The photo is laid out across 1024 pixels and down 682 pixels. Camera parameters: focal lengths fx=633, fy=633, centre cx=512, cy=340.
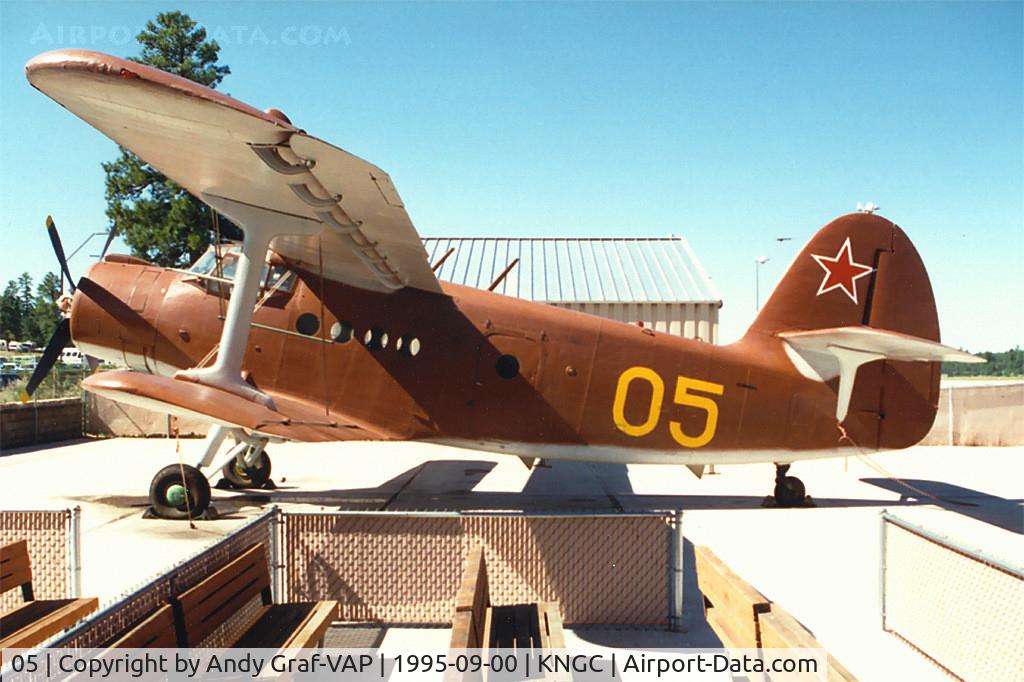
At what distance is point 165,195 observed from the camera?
30453mm

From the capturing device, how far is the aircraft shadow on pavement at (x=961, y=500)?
8.98m

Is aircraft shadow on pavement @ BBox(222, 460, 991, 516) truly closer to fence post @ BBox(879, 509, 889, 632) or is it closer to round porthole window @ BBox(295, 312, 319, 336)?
round porthole window @ BBox(295, 312, 319, 336)

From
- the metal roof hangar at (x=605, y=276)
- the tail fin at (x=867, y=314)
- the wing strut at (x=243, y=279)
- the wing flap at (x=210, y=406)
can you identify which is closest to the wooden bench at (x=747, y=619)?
the wing flap at (x=210, y=406)

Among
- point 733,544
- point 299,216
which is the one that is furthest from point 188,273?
point 733,544

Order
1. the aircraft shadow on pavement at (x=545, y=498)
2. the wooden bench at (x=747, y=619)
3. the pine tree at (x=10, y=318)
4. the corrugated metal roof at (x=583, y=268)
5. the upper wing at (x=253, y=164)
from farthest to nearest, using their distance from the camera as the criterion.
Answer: the pine tree at (x=10, y=318) → the corrugated metal roof at (x=583, y=268) → the aircraft shadow on pavement at (x=545, y=498) → the upper wing at (x=253, y=164) → the wooden bench at (x=747, y=619)

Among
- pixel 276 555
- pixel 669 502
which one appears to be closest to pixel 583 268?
pixel 669 502

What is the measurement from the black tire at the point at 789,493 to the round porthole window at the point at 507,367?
14.9 ft

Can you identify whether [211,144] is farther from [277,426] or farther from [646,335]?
[646,335]

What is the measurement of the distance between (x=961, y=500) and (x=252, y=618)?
1095 centimetres

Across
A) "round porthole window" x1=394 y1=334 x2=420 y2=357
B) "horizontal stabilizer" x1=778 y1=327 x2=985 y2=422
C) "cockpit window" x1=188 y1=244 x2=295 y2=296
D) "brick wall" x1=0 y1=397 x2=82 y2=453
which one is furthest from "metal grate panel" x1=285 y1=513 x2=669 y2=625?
"brick wall" x1=0 y1=397 x2=82 y2=453

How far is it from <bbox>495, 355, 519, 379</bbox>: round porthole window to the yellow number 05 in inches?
52.8

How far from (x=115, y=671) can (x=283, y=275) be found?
6.15m

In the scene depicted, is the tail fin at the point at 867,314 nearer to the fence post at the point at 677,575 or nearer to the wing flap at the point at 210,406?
the fence post at the point at 677,575

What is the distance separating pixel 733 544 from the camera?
23.8ft
